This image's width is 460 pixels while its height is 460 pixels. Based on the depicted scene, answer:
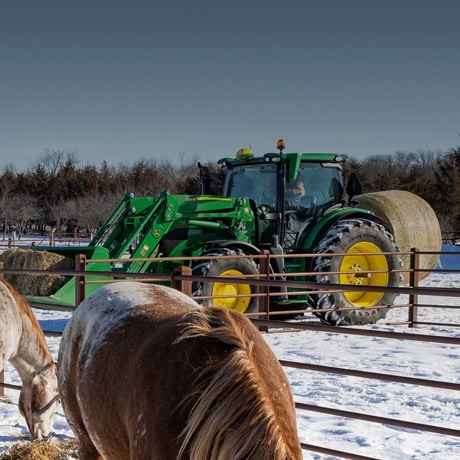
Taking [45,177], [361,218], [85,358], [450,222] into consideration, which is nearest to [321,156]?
[361,218]

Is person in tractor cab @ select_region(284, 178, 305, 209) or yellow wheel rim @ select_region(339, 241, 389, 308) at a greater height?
person in tractor cab @ select_region(284, 178, 305, 209)

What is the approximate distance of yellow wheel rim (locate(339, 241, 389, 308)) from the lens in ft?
32.4

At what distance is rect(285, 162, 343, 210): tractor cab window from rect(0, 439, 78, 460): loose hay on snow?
19.9 feet

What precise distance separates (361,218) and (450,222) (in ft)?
75.6

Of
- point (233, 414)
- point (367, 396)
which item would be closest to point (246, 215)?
point (367, 396)

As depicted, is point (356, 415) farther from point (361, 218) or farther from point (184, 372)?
point (361, 218)

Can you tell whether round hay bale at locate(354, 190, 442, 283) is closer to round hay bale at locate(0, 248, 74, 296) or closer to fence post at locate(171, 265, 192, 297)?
round hay bale at locate(0, 248, 74, 296)

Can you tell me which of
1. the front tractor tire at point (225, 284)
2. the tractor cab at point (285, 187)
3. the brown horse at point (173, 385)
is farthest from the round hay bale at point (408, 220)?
the brown horse at point (173, 385)

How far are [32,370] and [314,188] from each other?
647 centimetres

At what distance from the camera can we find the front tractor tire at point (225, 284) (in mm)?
8461

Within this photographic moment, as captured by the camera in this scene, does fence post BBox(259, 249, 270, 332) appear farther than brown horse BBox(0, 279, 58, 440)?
Yes

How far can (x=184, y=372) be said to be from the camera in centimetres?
191

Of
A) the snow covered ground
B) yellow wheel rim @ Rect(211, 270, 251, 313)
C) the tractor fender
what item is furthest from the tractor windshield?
the snow covered ground

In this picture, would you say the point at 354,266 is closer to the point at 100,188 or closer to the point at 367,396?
the point at 367,396
